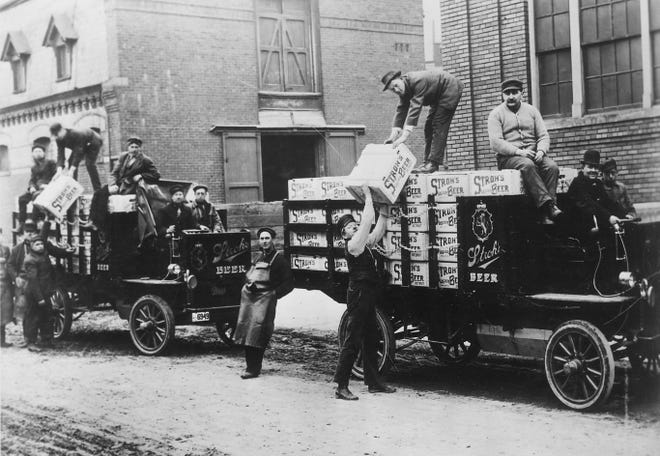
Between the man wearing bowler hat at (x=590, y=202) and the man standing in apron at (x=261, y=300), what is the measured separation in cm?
339

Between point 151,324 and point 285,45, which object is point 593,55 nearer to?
point 151,324

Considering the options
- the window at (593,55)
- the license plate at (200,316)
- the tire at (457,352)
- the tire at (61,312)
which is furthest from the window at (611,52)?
the tire at (61,312)

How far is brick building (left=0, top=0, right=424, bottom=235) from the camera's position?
20.5 metres

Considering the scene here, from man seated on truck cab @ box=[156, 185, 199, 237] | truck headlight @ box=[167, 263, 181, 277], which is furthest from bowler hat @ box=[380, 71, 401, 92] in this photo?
truck headlight @ box=[167, 263, 181, 277]

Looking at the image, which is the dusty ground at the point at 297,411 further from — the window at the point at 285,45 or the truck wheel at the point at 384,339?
the window at the point at 285,45

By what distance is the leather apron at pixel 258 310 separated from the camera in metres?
9.17

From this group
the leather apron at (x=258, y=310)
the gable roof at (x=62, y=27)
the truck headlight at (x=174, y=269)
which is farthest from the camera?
the gable roof at (x=62, y=27)

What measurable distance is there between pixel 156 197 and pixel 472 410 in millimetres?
6165

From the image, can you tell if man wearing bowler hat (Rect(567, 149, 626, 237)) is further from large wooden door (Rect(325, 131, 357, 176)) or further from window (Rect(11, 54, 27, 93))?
window (Rect(11, 54, 27, 93))

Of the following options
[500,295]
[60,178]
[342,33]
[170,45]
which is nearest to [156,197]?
[60,178]

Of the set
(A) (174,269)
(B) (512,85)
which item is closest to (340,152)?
(A) (174,269)

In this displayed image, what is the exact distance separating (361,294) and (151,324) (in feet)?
13.2

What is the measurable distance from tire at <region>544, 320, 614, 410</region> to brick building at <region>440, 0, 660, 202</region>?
194 inches

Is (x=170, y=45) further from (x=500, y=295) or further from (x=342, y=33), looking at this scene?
(x=500, y=295)
